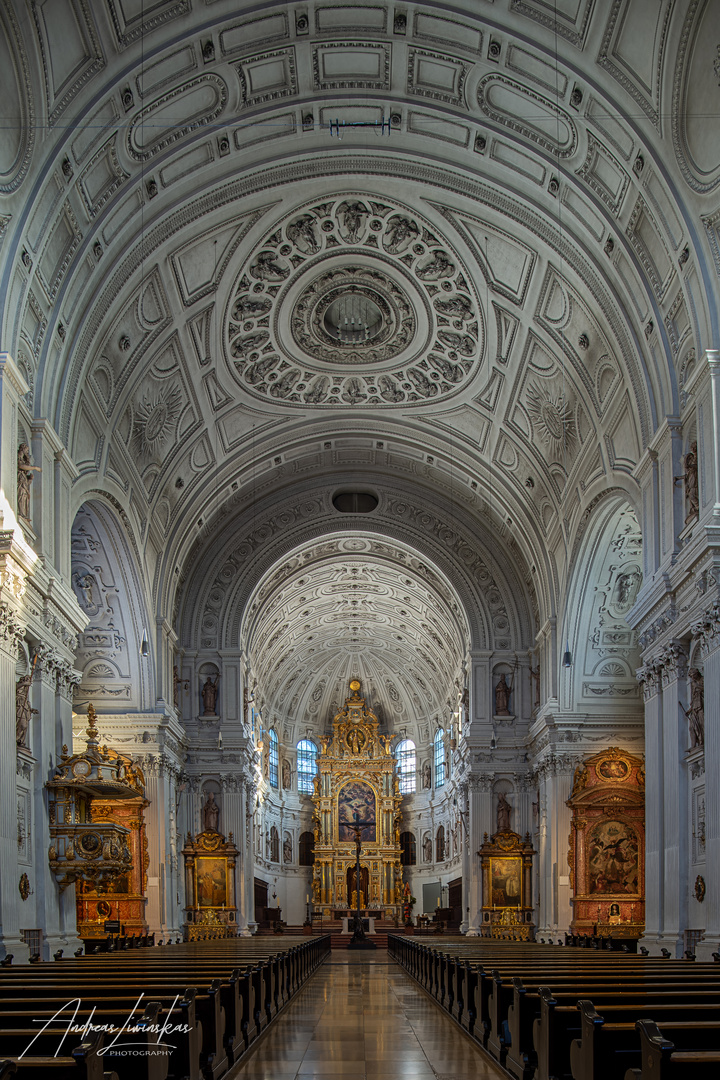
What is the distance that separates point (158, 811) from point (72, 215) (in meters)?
16.8

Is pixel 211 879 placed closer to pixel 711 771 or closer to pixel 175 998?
pixel 711 771

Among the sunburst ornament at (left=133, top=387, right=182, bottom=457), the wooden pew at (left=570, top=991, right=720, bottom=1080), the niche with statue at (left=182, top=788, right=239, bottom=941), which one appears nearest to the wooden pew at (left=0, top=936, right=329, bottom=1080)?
the wooden pew at (left=570, top=991, right=720, bottom=1080)

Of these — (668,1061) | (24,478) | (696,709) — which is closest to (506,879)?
(696,709)

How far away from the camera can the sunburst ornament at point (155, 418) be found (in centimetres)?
2525

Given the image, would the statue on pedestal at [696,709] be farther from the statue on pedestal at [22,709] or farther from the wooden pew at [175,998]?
the statue on pedestal at [22,709]

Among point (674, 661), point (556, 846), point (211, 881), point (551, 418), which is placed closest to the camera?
point (674, 661)

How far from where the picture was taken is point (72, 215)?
18.3m

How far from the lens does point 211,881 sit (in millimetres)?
32531

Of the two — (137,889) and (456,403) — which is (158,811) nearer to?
(137,889)

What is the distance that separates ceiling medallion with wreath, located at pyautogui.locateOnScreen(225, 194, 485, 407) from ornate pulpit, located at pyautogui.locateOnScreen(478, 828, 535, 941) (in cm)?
1423

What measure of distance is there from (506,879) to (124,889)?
12097mm

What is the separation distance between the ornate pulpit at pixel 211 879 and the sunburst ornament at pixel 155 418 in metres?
13.1

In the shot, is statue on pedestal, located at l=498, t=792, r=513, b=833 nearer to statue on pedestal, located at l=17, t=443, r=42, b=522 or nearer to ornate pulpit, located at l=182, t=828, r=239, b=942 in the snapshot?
ornate pulpit, located at l=182, t=828, r=239, b=942

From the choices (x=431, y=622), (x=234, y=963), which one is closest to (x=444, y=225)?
(x=234, y=963)
